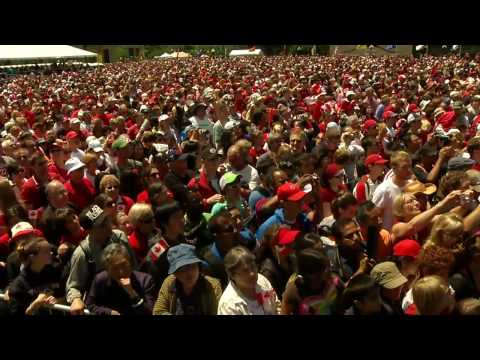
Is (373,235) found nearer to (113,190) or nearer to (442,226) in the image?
(442,226)

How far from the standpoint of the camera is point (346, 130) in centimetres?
740

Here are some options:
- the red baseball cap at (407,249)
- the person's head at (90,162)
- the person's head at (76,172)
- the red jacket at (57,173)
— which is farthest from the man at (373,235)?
the red jacket at (57,173)

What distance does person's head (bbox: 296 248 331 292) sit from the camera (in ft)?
9.24

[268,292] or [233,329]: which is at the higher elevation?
[233,329]

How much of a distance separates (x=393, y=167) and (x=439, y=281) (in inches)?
87.7

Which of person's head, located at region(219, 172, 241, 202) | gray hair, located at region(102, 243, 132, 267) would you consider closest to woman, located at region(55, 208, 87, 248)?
gray hair, located at region(102, 243, 132, 267)

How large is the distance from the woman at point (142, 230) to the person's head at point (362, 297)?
5.95 feet

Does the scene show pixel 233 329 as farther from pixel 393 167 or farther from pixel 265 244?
pixel 393 167

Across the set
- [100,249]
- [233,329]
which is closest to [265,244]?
[100,249]

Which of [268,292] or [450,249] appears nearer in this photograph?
[268,292]

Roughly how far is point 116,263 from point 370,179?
3.30 metres

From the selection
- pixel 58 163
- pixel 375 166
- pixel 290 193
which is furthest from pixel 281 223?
pixel 58 163

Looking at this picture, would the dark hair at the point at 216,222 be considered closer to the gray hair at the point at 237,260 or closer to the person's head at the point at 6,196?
the gray hair at the point at 237,260

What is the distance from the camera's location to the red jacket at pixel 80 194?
16.8 ft
